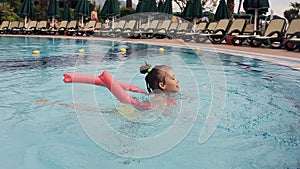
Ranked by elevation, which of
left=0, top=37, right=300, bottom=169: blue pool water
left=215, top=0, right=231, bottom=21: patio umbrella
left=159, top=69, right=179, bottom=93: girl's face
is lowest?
left=0, top=37, right=300, bottom=169: blue pool water

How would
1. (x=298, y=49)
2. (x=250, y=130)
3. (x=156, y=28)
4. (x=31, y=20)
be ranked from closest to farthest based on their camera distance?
(x=250, y=130) < (x=298, y=49) < (x=156, y=28) < (x=31, y=20)

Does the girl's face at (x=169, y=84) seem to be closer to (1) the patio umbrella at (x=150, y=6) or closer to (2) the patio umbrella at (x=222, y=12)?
(2) the patio umbrella at (x=222, y=12)

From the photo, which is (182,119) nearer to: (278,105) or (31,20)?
(278,105)

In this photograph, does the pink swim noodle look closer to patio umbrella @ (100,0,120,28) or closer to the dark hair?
the dark hair

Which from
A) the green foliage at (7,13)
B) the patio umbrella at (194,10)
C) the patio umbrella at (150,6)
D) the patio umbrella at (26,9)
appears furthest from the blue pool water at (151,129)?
the green foliage at (7,13)

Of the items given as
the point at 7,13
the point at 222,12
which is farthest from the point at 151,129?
the point at 7,13

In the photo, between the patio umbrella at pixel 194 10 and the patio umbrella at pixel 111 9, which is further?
the patio umbrella at pixel 111 9

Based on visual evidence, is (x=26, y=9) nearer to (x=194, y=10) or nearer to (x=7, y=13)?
(x=7, y=13)

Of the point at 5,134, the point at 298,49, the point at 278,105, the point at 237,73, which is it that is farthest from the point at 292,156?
the point at 298,49

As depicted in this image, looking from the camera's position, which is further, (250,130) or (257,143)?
(250,130)

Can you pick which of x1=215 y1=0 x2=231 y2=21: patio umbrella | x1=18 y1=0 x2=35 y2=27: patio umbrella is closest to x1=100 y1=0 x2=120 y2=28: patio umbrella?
x1=215 y1=0 x2=231 y2=21: patio umbrella

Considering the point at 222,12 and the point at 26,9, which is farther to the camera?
the point at 26,9

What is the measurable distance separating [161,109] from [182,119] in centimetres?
23

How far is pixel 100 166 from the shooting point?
2.44 meters
